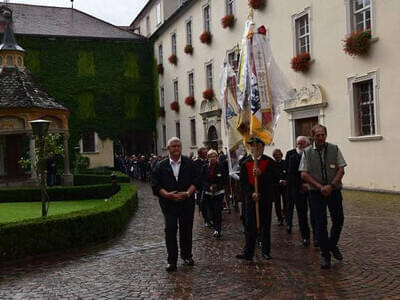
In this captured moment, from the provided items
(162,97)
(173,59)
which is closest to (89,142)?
(162,97)

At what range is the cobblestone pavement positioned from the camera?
546 cm

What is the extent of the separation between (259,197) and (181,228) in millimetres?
1223

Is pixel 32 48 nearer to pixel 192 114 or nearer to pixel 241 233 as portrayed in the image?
pixel 192 114

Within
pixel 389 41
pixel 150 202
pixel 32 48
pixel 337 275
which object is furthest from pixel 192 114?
pixel 337 275

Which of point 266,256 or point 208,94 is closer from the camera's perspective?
point 266,256

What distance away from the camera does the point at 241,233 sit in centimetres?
931

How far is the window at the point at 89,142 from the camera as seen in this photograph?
120 feet

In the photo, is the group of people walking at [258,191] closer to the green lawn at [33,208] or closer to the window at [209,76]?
the green lawn at [33,208]

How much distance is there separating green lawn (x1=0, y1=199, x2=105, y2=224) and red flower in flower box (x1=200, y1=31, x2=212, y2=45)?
1401cm

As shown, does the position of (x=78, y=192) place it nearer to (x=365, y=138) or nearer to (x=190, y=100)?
(x=365, y=138)

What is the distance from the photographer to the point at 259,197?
697 centimetres

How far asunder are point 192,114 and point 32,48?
1344 centimetres

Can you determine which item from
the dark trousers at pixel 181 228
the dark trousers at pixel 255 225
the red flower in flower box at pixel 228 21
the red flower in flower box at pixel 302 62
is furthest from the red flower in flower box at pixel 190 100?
the dark trousers at pixel 181 228

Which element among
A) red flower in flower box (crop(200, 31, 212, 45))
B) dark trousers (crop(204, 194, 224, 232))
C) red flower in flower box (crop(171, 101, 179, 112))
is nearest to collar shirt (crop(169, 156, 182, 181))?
dark trousers (crop(204, 194, 224, 232))
